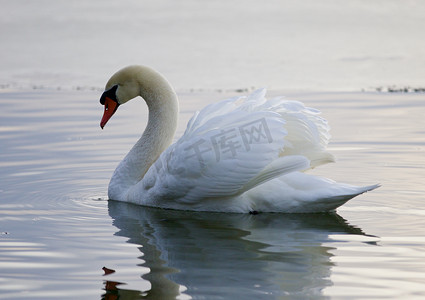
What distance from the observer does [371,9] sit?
68.3 ft

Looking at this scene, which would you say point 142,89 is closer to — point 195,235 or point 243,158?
point 243,158

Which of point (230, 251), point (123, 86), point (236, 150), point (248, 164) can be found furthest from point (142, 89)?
point (230, 251)

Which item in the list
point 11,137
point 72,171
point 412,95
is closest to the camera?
point 72,171

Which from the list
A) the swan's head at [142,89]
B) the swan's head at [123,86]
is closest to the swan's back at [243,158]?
the swan's head at [142,89]

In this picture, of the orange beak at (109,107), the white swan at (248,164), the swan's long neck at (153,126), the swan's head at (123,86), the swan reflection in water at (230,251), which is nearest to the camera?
the swan reflection in water at (230,251)

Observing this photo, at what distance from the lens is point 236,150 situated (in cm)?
695

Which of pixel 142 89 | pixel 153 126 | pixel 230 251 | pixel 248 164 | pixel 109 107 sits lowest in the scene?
pixel 230 251

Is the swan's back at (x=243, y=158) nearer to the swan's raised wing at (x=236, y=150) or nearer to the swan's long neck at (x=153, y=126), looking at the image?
the swan's raised wing at (x=236, y=150)

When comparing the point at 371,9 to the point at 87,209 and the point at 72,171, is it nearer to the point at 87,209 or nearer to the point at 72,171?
the point at 72,171

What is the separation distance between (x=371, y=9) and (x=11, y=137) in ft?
40.1

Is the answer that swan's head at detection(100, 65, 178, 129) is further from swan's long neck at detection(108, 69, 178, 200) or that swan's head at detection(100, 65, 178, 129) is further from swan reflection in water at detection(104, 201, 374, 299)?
swan reflection in water at detection(104, 201, 374, 299)

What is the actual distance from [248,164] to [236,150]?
158 millimetres

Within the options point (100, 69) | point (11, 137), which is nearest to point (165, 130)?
point (11, 137)

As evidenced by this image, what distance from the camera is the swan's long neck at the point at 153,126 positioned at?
27.2ft
